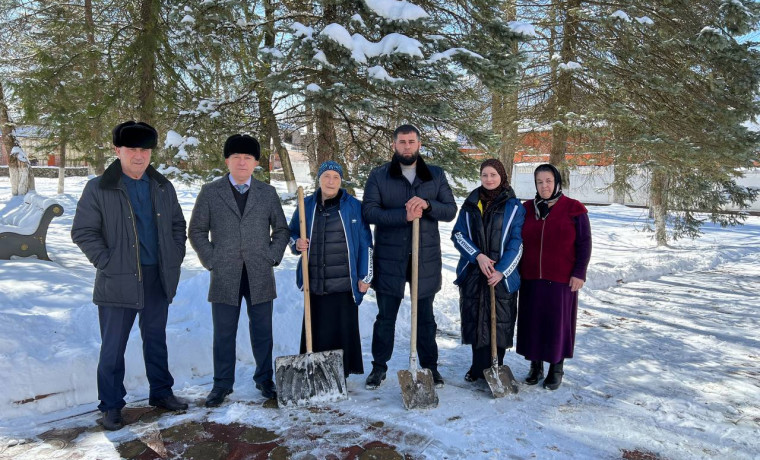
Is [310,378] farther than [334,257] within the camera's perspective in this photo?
No

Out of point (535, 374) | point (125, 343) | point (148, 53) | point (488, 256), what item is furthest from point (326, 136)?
point (535, 374)

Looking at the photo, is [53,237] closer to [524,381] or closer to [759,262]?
[524,381]

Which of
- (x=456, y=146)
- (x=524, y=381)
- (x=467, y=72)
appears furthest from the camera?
(x=456, y=146)

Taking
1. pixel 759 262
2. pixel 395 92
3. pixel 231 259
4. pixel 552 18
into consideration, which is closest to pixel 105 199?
pixel 231 259

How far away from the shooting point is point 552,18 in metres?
10.2

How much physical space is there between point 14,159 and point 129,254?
14.7 metres

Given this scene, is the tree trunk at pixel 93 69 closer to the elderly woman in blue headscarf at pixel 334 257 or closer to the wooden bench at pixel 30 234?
the wooden bench at pixel 30 234

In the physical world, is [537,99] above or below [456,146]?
above

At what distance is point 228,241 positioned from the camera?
3576 mm

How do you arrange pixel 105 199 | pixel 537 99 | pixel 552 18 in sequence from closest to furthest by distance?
pixel 105 199 → pixel 552 18 → pixel 537 99

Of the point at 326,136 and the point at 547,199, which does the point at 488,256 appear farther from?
the point at 326,136

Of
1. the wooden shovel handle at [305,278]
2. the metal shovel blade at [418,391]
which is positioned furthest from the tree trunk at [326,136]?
the metal shovel blade at [418,391]

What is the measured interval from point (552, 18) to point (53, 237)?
36.3 ft

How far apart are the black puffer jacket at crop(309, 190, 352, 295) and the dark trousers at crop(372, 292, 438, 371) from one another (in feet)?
1.32
